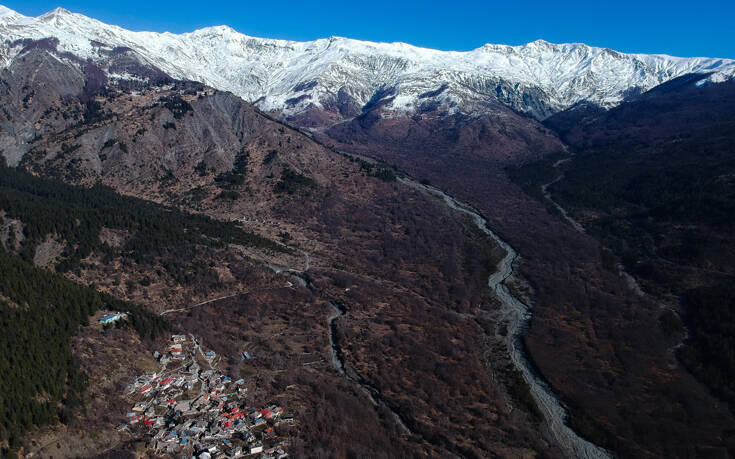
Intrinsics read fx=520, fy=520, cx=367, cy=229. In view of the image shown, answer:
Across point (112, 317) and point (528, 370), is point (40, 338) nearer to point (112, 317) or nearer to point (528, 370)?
point (112, 317)

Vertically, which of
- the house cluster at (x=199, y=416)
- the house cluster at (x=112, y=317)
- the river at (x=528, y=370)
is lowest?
the house cluster at (x=199, y=416)

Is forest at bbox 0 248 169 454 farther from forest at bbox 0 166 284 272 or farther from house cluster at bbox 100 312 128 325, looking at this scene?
forest at bbox 0 166 284 272

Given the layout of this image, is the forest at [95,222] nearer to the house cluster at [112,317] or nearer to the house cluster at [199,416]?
the house cluster at [112,317]

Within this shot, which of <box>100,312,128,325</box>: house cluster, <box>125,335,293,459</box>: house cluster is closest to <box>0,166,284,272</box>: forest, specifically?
<box>100,312,128,325</box>: house cluster

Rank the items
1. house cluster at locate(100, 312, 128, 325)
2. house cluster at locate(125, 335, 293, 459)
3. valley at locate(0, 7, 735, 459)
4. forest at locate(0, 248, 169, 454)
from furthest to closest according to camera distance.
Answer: house cluster at locate(100, 312, 128, 325)
valley at locate(0, 7, 735, 459)
house cluster at locate(125, 335, 293, 459)
forest at locate(0, 248, 169, 454)

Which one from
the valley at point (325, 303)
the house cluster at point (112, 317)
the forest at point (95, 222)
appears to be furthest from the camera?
the forest at point (95, 222)

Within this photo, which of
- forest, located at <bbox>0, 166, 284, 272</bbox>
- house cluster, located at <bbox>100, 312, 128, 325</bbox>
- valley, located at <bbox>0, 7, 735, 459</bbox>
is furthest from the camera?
forest, located at <bbox>0, 166, 284, 272</bbox>

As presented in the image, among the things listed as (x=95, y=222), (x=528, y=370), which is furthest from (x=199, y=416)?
(x=95, y=222)

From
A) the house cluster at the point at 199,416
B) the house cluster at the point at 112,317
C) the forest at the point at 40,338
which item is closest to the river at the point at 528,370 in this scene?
the house cluster at the point at 199,416

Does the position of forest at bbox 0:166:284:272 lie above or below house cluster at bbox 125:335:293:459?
above

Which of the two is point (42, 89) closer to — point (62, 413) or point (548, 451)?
point (62, 413)
